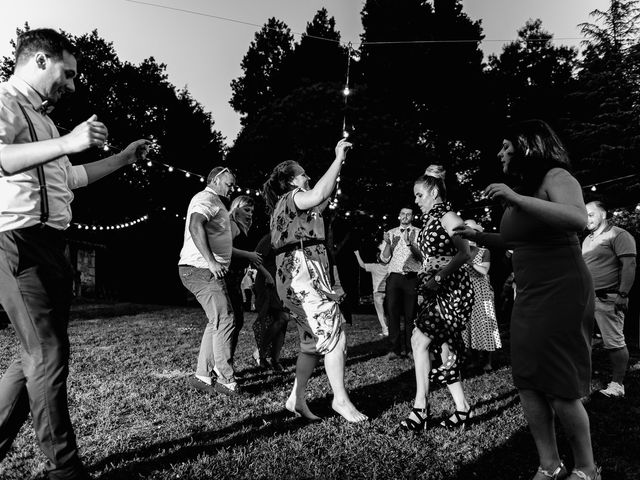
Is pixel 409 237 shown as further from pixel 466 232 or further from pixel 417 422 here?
pixel 466 232

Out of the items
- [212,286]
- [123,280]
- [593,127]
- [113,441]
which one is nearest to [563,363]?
[113,441]

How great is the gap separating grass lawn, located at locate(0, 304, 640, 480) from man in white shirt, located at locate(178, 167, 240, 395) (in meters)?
0.23

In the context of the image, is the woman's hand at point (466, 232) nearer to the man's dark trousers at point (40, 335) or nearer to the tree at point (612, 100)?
the man's dark trousers at point (40, 335)

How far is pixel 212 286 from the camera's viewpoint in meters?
4.37

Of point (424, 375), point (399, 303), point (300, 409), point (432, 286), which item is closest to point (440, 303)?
point (432, 286)

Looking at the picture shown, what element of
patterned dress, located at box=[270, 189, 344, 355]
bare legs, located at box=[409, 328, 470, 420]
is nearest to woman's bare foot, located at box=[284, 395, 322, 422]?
patterned dress, located at box=[270, 189, 344, 355]

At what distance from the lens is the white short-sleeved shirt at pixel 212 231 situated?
14.1 ft

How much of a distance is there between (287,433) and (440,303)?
139 cm

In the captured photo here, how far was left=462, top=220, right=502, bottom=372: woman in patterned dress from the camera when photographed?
5.54 m

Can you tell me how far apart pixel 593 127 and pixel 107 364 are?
63.6 feet

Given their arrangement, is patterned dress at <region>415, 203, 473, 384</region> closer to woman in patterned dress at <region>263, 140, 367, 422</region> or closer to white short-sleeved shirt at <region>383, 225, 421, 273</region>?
woman in patterned dress at <region>263, 140, 367, 422</region>

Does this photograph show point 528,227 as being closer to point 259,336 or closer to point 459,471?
point 459,471

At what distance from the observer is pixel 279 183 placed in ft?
12.5

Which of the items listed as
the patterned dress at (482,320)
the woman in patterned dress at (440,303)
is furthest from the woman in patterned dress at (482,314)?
the woman in patterned dress at (440,303)
